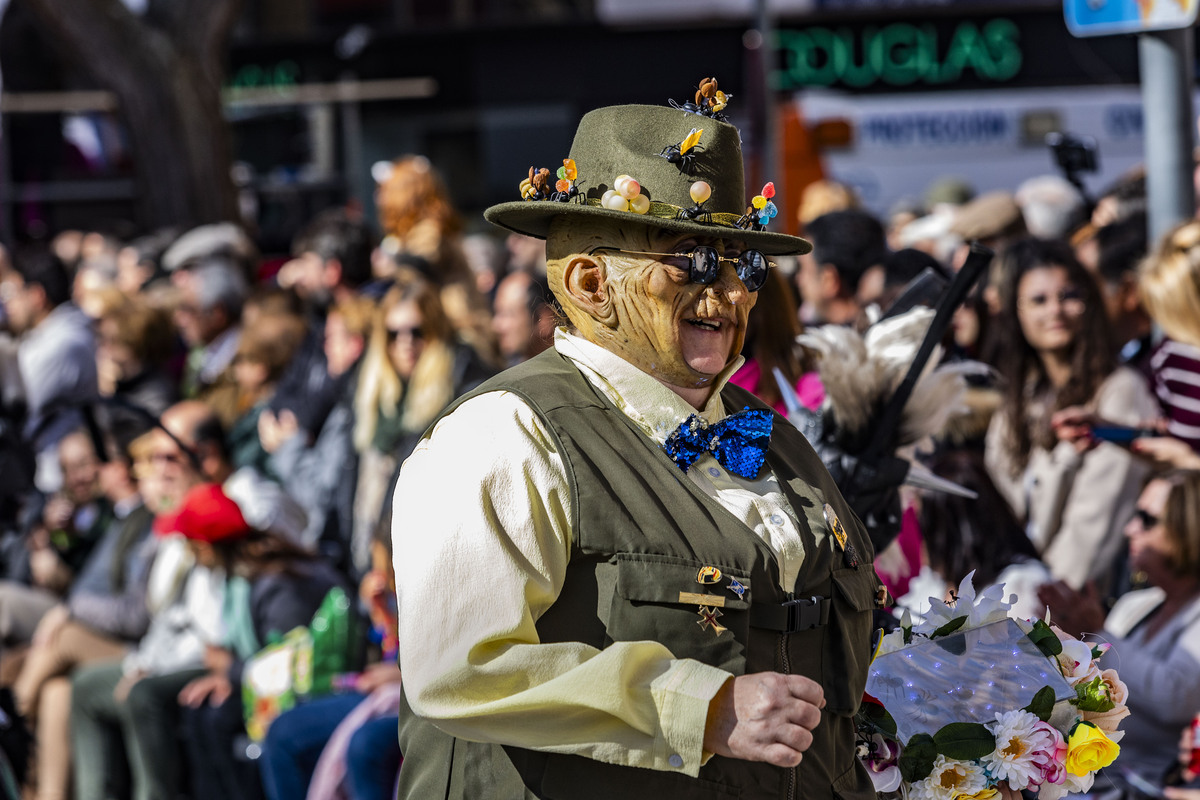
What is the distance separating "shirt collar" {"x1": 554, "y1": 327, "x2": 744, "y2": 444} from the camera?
2389 millimetres

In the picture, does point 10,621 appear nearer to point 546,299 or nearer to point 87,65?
point 546,299

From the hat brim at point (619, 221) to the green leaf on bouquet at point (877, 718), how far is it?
0.80 meters

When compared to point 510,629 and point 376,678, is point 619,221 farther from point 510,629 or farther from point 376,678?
point 376,678

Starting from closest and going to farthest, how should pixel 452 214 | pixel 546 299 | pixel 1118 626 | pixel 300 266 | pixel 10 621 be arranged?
pixel 546 299 → pixel 1118 626 → pixel 10 621 → pixel 452 214 → pixel 300 266

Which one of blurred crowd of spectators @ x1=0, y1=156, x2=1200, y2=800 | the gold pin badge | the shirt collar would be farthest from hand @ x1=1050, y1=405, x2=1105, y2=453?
the shirt collar

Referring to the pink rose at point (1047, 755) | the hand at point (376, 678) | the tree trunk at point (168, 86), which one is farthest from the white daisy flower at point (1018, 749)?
the tree trunk at point (168, 86)

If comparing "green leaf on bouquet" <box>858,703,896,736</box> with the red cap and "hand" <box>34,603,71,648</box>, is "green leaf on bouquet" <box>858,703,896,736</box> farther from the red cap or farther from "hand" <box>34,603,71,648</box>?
"hand" <box>34,603,71,648</box>

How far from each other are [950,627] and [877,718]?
8.2 inches

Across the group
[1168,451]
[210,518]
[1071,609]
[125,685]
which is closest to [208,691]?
[125,685]

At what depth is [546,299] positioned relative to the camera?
2.64 m

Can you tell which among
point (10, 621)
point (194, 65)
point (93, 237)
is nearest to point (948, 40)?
point (194, 65)

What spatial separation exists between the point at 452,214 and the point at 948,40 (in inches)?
428

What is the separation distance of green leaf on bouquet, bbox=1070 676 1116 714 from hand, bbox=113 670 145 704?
436cm

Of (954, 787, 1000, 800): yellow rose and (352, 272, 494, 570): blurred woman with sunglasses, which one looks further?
(352, 272, 494, 570): blurred woman with sunglasses
